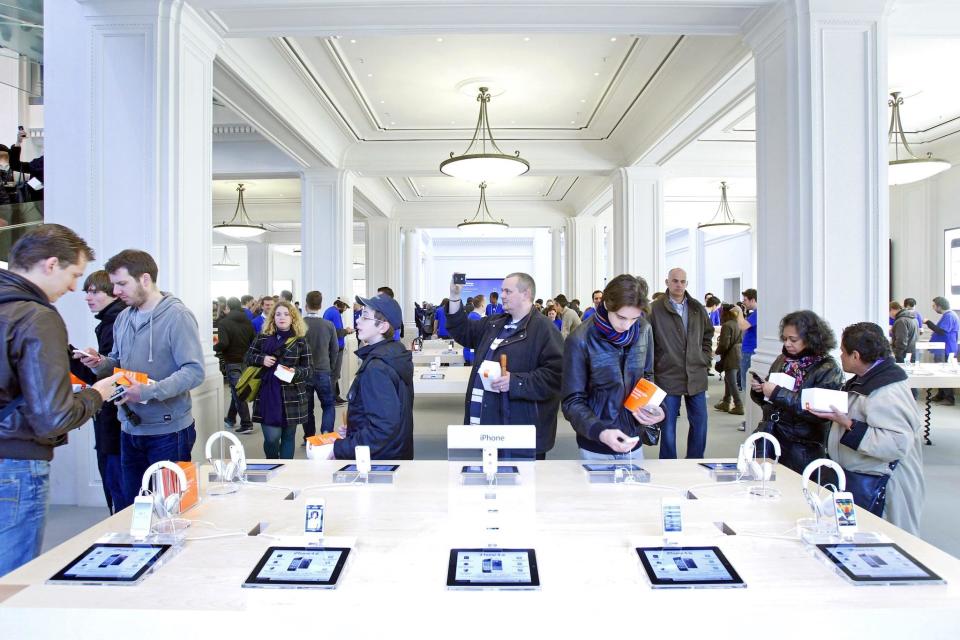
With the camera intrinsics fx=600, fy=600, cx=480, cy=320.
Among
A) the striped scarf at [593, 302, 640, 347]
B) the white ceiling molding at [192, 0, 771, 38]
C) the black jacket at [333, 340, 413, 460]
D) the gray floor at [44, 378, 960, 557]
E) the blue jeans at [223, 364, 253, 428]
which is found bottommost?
the gray floor at [44, 378, 960, 557]

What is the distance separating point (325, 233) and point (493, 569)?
776 cm

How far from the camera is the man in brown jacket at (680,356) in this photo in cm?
450

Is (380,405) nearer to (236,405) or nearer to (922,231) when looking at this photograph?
(236,405)

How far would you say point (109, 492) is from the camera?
3311 millimetres

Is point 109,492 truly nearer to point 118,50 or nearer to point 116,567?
point 116,567

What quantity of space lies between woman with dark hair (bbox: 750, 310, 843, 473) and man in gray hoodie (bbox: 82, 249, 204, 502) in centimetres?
263

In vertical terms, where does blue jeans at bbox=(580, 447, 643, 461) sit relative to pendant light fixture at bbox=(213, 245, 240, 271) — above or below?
below

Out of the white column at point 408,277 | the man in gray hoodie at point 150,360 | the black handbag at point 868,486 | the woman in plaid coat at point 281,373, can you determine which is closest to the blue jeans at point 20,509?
the man in gray hoodie at point 150,360

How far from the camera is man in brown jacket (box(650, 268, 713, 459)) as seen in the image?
4.50 metres

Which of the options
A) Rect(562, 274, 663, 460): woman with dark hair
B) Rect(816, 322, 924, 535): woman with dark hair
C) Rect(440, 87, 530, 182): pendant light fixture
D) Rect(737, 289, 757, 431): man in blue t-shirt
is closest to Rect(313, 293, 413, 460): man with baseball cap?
Rect(562, 274, 663, 460): woman with dark hair

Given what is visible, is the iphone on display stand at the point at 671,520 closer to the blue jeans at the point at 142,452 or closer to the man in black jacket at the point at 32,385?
the man in black jacket at the point at 32,385

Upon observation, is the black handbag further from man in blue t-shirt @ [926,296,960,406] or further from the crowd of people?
man in blue t-shirt @ [926,296,960,406]

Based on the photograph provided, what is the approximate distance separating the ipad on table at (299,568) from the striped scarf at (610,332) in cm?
142

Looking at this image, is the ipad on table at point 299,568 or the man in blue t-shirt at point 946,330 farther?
the man in blue t-shirt at point 946,330
